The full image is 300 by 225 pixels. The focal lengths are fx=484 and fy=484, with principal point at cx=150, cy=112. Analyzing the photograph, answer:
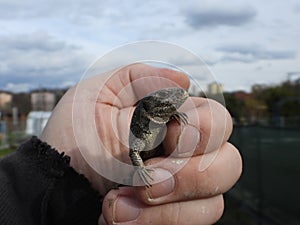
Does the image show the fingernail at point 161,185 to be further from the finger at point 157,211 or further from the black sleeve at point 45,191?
the black sleeve at point 45,191

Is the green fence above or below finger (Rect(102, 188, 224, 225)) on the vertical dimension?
below

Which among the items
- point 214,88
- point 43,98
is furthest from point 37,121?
point 214,88

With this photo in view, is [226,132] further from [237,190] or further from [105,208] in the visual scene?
[237,190]

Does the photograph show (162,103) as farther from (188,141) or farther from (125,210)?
(125,210)

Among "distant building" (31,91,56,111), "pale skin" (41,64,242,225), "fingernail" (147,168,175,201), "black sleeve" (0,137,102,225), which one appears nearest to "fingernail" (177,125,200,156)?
"pale skin" (41,64,242,225)

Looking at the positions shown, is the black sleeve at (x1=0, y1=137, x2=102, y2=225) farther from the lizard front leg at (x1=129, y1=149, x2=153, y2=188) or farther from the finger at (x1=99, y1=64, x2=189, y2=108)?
the lizard front leg at (x1=129, y1=149, x2=153, y2=188)

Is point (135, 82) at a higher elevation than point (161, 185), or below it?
higher

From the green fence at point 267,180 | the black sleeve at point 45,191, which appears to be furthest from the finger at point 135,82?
the green fence at point 267,180
